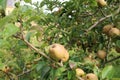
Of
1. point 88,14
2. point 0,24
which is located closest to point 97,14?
point 88,14

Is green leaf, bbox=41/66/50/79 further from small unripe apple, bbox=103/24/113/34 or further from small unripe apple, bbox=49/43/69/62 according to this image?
small unripe apple, bbox=103/24/113/34

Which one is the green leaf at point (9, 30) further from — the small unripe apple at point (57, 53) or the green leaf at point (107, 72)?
the green leaf at point (107, 72)

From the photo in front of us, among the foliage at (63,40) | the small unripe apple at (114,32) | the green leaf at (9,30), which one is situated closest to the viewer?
the green leaf at (9,30)

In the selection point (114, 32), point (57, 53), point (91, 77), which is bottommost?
point (91, 77)

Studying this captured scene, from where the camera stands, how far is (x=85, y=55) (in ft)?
6.84

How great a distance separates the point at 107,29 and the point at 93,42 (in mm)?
271

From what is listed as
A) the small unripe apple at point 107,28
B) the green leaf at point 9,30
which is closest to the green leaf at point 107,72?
the green leaf at point 9,30

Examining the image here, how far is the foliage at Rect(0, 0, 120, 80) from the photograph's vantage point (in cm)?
133

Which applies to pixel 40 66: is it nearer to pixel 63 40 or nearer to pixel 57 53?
pixel 57 53

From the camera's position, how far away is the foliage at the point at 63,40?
4.36 feet

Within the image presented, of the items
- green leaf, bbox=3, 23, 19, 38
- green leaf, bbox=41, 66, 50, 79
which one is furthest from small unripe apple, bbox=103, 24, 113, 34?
green leaf, bbox=3, 23, 19, 38

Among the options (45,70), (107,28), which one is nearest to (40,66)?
(45,70)

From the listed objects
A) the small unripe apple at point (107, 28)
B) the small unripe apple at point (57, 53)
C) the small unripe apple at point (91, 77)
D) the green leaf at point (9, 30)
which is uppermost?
the small unripe apple at point (107, 28)

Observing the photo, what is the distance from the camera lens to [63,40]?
1.87m
